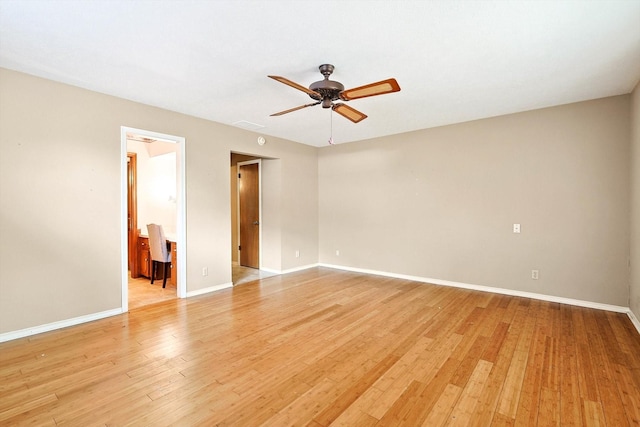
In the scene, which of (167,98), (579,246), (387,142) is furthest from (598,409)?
(167,98)

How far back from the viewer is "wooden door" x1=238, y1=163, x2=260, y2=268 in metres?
6.16

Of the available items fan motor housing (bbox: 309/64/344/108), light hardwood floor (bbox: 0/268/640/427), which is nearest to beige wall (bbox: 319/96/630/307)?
light hardwood floor (bbox: 0/268/640/427)

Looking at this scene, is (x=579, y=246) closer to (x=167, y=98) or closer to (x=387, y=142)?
(x=387, y=142)

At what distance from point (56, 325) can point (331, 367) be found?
119 inches

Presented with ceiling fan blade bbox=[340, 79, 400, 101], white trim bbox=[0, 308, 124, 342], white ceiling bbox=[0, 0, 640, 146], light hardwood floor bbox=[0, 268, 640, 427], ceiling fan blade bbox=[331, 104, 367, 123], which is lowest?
light hardwood floor bbox=[0, 268, 640, 427]

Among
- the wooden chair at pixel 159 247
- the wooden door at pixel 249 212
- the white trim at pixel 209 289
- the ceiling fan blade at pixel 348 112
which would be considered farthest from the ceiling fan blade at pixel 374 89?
the wooden door at pixel 249 212

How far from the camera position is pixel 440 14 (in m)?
2.04

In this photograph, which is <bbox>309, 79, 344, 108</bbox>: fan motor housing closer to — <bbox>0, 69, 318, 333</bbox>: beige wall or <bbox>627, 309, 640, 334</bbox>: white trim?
<bbox>0, 69, 318, 333</bbox>: beige wall

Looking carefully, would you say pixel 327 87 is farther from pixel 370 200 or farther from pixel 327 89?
pixel 370 200

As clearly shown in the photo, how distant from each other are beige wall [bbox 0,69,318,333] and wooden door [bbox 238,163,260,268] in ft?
6.04

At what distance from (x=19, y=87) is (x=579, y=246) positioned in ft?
21.8

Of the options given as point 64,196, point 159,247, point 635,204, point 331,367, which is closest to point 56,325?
point 64,196

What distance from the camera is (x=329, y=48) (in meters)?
2.45

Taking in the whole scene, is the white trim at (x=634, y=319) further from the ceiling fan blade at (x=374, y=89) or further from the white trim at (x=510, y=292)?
the ceiling fan blade at (x=374, y=89)
